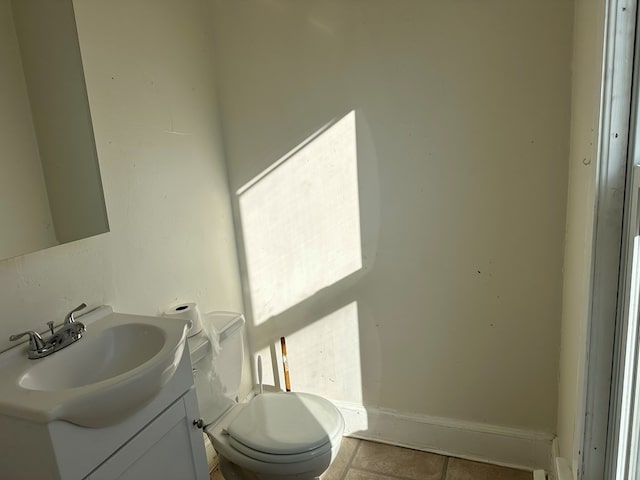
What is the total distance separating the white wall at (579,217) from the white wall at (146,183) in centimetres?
138

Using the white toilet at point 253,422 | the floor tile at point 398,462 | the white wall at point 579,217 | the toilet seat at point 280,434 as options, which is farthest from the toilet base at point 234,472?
the white wall at point 579,217

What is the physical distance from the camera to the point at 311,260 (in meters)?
2.10

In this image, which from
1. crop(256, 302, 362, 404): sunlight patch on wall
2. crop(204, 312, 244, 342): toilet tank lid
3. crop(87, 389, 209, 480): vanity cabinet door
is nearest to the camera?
crop(87, 389, 209, 480): vanity cabinet door

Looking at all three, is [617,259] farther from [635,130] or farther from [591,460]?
[591,460]

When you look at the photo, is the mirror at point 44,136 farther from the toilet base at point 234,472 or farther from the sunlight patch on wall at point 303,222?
the toilet base at point 234,472

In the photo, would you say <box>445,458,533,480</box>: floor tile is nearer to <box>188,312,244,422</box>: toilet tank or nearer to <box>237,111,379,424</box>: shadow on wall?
<box>237,111,379,424</box>: shadow on wall

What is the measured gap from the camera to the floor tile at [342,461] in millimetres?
2002

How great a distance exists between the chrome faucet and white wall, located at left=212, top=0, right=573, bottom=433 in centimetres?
94

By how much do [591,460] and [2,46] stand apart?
1.89 meters

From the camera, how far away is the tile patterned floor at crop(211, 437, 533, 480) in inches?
76.7

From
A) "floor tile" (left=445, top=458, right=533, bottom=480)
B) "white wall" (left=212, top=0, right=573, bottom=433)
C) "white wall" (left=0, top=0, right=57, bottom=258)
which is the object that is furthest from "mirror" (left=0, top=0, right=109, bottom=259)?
"floor tile" (left=445, top=458, right=533, bottom=480)

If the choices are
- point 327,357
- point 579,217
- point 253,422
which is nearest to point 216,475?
point 253,422

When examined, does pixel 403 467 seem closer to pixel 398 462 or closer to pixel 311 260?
pixel 398 462

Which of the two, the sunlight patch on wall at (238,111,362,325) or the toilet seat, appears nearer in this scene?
the toilet seat
